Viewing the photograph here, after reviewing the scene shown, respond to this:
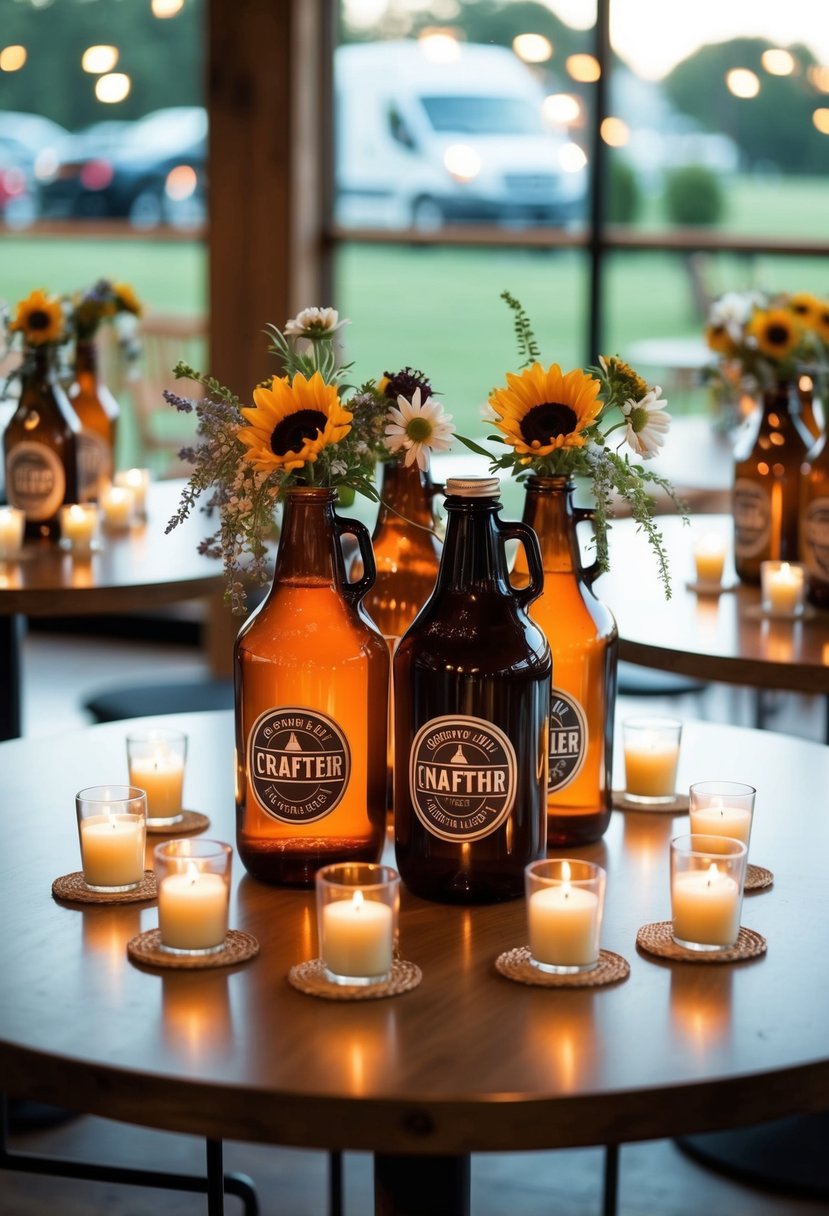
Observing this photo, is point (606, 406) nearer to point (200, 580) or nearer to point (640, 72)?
point (200, 580)

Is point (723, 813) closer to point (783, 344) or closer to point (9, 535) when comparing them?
point (783, 344)

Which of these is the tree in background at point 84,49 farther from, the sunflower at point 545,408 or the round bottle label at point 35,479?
the sunflower at point 545,408

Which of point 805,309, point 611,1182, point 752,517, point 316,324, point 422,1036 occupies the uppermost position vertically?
point 805,309

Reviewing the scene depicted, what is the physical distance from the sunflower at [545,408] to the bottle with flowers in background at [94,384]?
1.70 metres

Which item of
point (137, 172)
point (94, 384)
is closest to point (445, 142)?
point (137, 172)

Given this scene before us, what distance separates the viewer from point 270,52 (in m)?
4.76

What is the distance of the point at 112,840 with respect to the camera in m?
1.27

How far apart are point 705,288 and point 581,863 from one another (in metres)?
3.82

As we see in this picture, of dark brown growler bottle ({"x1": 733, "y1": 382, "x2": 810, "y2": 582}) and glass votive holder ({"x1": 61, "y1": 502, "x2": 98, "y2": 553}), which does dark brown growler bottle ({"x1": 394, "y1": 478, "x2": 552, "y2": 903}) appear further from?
glass votive holder ({"x1": 61, "y1": 502, "x2": 98, "y2": 553})

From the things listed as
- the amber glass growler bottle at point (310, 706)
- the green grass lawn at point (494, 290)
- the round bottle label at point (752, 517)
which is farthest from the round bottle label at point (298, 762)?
the green grass lawn at point (494, 290)

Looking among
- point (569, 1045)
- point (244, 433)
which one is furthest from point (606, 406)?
point (569, 1045)

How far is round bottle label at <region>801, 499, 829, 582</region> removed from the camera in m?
2.33

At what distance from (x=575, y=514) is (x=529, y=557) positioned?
14 cm

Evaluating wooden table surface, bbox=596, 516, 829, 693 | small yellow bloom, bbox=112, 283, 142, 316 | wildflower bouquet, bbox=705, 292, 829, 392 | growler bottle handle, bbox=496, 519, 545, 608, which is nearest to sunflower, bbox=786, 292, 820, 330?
wildflower bouquet, bbox=705, 292, 829, 392
